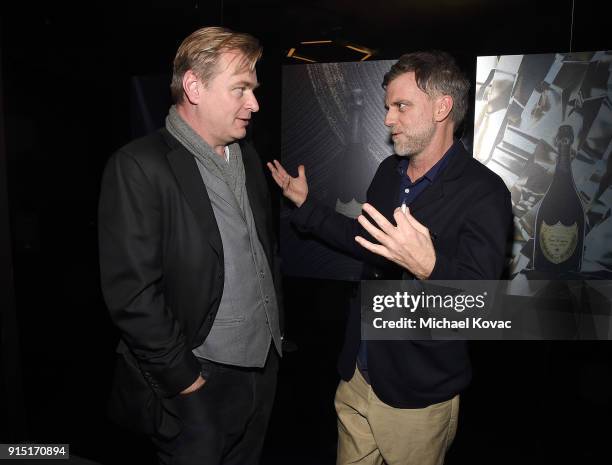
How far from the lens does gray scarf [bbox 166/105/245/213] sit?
1.64 metres

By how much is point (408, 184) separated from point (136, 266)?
989 mm

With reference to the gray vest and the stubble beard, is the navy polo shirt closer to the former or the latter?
the stubble beard

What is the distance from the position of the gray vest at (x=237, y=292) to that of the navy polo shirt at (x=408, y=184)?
372 mm

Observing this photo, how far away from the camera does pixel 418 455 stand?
5.82 feet

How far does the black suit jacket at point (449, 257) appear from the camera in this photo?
1561 mm

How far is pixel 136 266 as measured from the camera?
1473 millimetres

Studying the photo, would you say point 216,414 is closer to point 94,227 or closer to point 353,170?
point 353,170

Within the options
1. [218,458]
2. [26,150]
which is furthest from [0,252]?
[218,458]

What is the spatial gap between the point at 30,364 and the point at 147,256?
5.01 feet

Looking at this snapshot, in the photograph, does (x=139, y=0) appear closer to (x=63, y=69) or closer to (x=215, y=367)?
(x=63, y=69)

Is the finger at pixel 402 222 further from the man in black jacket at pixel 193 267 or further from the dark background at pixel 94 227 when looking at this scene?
the dark background at pixel 94 227

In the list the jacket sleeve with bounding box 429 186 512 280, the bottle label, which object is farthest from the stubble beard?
the bottle label

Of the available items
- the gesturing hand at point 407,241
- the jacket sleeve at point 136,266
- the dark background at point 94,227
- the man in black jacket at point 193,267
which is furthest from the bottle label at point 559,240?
the jacket sleeve at point 136,266

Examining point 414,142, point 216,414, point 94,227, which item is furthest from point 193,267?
point 94,227
